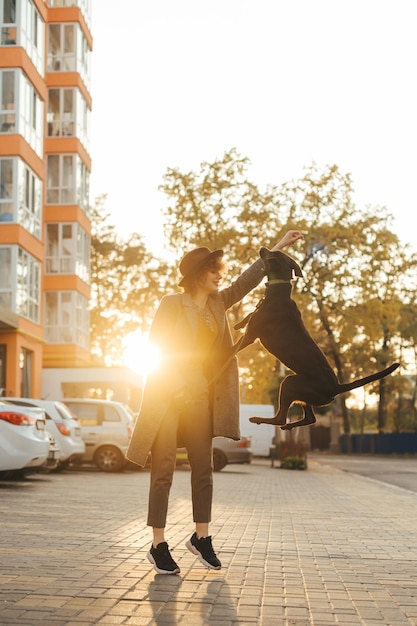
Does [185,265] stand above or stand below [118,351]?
below

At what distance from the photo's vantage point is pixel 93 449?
2633cm

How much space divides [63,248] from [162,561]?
130 feet

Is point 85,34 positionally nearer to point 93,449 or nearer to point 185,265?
point 93,449

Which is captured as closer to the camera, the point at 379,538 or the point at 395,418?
the point at 379,538

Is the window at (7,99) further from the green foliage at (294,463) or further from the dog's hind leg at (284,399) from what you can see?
the dog's hind leg at (284,399)

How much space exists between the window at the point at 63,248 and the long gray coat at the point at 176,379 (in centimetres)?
3892

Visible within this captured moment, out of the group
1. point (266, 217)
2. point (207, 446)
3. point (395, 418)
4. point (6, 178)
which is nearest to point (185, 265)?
point (207, 446)

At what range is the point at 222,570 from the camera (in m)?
7.36

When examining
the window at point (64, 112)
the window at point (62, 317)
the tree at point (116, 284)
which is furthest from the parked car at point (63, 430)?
the tree at point (116, 284)

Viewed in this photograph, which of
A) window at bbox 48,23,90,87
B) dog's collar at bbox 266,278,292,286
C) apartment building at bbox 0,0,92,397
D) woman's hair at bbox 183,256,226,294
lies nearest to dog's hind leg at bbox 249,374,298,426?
dog's collar at bbox 266,278,292,286

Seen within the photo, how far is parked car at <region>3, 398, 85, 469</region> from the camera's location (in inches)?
897

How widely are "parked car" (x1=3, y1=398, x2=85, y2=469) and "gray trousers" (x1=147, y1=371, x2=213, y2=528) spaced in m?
15.6

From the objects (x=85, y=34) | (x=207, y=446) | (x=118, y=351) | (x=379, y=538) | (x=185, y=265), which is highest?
(x=85, y=34)

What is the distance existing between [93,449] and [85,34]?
88.2 feet
